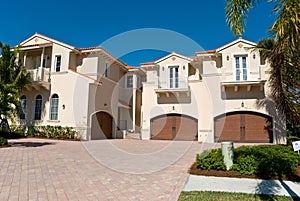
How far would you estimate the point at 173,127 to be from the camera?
21641mm

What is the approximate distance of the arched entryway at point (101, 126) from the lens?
20.6m

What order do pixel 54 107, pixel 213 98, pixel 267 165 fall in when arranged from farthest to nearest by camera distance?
1. pixel 54 107
2. pixel 213 98
3. pixel 267 165

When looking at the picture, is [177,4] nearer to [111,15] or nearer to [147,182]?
[111,15]

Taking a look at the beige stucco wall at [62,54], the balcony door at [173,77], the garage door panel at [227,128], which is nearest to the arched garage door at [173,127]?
the garage door panel at [227,128]

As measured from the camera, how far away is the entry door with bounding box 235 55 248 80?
19.2m

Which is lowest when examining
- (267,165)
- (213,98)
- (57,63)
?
(267,165)

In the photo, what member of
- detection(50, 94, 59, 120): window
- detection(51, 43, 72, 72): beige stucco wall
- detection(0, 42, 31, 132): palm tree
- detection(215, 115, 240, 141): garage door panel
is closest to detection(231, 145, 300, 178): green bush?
detection(215, 115, 240, 141): garage door panel

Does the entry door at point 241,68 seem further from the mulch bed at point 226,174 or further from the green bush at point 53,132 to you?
the green bush at point 53,132

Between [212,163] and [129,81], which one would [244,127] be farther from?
[129,81]

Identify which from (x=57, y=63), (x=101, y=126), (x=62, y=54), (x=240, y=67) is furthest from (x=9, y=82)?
(x=240, y=67)

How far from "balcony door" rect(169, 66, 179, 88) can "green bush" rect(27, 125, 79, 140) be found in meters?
10.2

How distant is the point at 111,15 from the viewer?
1775cm

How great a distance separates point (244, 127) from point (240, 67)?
5270 mm

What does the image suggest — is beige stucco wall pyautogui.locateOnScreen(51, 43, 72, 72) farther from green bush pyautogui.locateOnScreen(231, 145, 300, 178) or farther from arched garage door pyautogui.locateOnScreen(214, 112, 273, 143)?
green bush pyautogui.locateOnScreen(231, 145, 300, 178)
